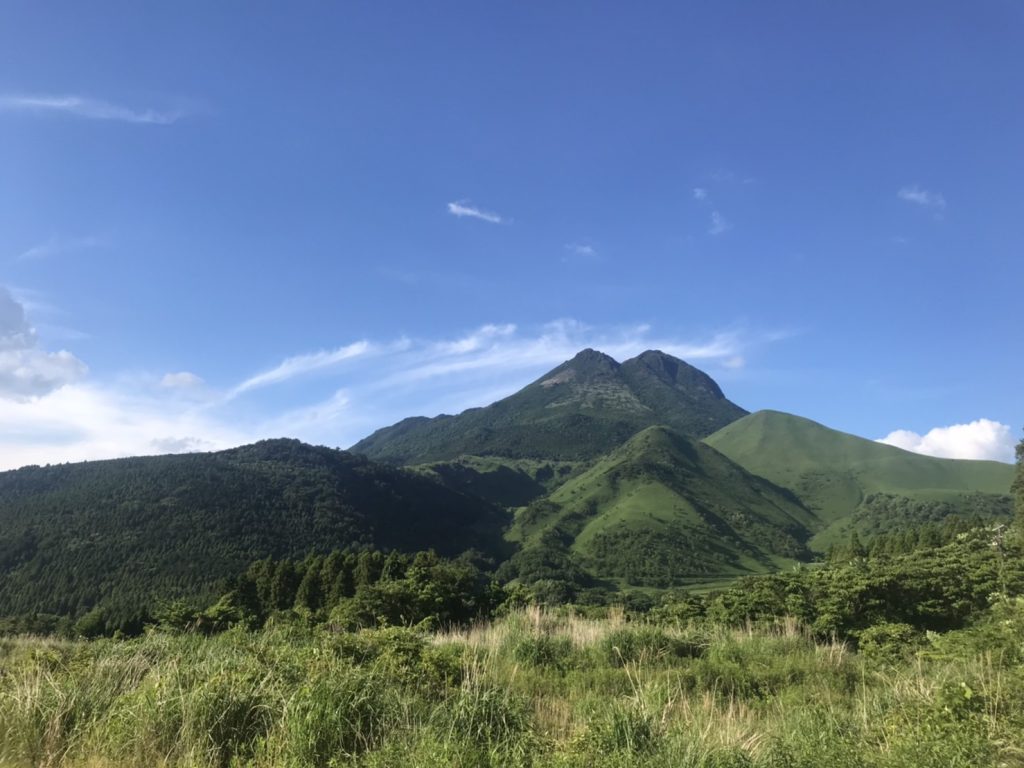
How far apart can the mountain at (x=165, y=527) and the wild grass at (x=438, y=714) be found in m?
107

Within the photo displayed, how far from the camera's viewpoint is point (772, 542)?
7333 inches

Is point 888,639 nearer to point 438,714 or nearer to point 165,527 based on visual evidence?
point 438,714

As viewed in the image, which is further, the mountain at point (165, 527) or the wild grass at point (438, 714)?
the mountain at point (165, 527)

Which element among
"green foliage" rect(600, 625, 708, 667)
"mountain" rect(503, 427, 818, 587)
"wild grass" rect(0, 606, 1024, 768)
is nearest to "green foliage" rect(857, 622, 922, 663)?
"green foliage" rect(600, 625, 708, 667)

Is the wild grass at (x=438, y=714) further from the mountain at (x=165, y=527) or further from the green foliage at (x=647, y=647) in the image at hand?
the mountain at (x=165, y=527)

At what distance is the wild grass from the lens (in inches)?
178

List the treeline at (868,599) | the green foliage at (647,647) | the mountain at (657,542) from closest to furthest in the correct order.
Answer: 1. the green foliage at (647,647)
2. the treeline at (868,599)
3. the mountain at (657,542)

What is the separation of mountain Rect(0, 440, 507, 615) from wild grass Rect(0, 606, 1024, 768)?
107m

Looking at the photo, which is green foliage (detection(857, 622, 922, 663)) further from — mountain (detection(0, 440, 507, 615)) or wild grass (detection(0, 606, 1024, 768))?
mountain (detection(0, 440, 507, 615))

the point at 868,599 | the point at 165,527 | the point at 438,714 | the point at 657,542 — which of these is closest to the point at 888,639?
the point at 868,599

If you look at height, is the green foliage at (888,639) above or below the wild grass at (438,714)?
below

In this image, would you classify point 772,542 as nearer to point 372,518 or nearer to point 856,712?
point 372,518

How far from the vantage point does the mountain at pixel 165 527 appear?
11856 centimetres

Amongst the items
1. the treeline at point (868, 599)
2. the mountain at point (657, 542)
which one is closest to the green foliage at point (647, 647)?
the treeline at point (868, 599)
